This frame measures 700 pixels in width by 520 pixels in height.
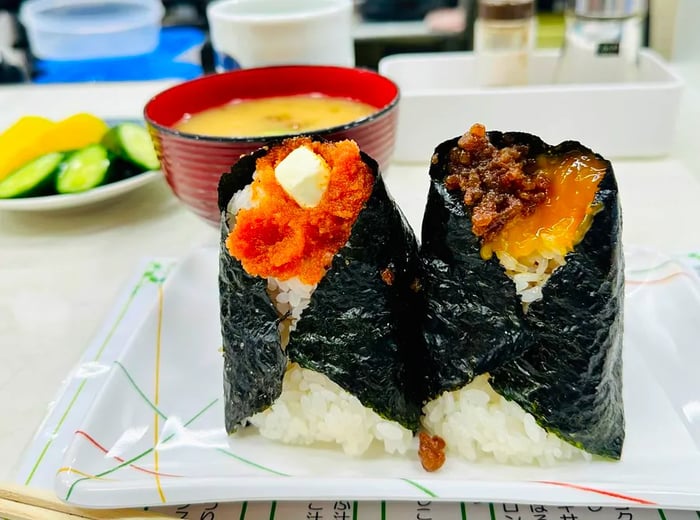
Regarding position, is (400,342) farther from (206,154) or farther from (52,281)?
(52,281)

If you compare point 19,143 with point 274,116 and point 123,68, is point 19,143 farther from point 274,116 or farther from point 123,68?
point 123,68

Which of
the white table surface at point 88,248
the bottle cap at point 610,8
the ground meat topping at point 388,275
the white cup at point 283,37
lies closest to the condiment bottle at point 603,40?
the bottle cap at point 610,8

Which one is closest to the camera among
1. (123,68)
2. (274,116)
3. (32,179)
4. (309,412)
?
(309,412)

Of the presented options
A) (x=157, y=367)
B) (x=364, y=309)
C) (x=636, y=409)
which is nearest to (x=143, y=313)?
(x=157, y=367)

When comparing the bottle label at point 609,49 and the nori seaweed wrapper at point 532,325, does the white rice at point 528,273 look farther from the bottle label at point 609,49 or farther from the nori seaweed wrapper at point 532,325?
the bottle label at point 609,49

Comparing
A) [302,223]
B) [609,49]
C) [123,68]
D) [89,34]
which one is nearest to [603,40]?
[609,49]

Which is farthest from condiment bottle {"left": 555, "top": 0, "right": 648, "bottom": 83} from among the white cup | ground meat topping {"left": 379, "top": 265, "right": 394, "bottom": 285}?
ground meat topping {"left": 379, "top": 265, "right": 394, "bottom": 285}

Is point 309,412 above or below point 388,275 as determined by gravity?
below
